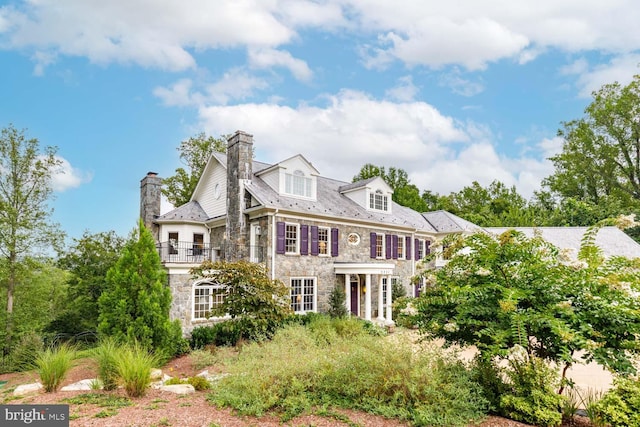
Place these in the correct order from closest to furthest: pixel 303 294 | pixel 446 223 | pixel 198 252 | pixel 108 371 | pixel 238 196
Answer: pixel 108 371 → pixel 238 196 → pixel 303 294 → pixel 198 252 → pixel 446 223

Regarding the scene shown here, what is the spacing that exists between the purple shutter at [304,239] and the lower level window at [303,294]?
3.79 feet

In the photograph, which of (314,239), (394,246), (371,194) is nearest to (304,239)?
(314,239)

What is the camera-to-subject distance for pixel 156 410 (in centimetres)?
538

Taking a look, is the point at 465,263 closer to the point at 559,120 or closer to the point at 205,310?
the point at 205,310

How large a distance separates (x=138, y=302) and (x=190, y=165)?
17.4 m

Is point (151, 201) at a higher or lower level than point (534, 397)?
higher

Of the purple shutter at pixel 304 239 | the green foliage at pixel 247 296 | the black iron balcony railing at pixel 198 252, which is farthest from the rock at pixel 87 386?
the purple shutter at pixel 304 239

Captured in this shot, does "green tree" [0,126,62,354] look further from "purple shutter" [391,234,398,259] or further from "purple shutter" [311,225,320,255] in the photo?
"purple shutter" [391,234,398,259]

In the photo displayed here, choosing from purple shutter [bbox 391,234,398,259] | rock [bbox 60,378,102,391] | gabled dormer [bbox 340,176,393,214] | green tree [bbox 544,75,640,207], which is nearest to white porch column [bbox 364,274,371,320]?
purple shutter [bbox 391,234,398,259]

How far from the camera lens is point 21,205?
16.0 meters

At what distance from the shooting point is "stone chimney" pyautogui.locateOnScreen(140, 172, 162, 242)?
17078mm

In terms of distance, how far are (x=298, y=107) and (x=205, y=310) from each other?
27.5 feet

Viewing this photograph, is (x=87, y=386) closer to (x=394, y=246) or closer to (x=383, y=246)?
(x=383, y=246)

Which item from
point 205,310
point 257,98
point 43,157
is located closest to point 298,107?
point 257,98
